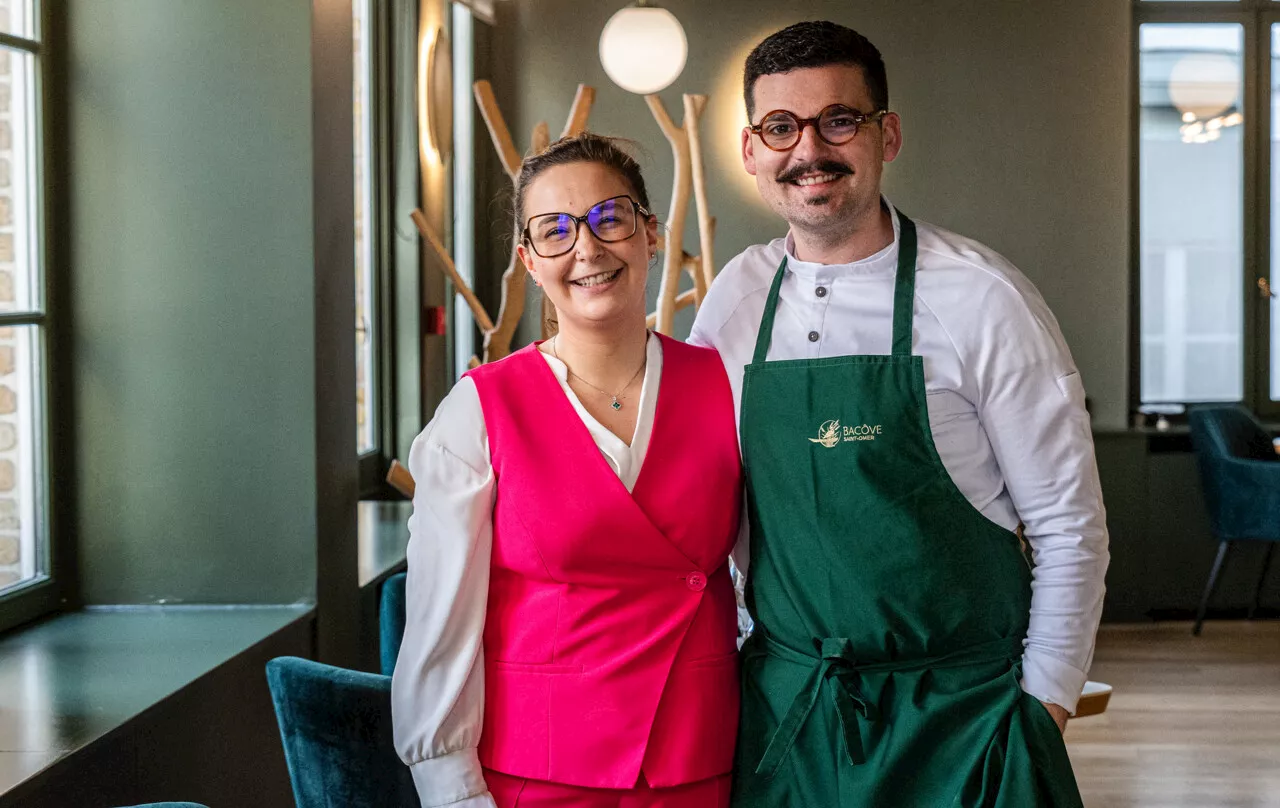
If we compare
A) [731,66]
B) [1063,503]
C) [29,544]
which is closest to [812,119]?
[1063,503]

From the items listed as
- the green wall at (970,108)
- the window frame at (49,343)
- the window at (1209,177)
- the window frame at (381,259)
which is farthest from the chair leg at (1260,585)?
the window frame at (49,343)

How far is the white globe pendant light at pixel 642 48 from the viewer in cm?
444

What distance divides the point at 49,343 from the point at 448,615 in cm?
129

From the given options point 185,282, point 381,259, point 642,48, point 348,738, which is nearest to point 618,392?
point 348,738

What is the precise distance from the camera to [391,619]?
2400 mm

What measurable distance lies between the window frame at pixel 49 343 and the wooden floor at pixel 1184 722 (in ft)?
9.59

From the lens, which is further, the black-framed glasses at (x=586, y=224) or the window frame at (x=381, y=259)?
the window frame at (x=381, y=259)

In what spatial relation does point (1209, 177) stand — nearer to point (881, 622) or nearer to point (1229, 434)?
point (1229, 434)

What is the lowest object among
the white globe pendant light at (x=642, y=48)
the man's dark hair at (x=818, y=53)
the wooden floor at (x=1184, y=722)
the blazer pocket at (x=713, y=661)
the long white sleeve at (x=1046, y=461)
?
the wooden floor at (x=1184, y=722)

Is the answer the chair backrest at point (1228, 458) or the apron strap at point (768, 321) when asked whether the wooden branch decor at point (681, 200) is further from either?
the chair backrest at point (1228, 458)

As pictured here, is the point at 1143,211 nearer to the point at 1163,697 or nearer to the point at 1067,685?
the point at 1163,697

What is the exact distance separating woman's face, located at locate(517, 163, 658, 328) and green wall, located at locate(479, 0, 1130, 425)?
4.52 metres

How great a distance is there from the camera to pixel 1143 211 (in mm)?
6500

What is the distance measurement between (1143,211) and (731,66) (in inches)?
86.1
